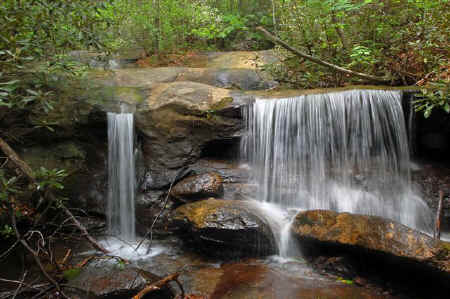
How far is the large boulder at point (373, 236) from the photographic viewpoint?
3.46 metres

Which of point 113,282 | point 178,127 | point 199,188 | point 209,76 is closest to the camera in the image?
point 113,282

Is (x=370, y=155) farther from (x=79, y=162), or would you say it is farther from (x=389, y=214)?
(x=79, y=162)

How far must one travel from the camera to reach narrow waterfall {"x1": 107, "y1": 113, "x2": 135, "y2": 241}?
6.09 metres

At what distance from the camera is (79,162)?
6082mm

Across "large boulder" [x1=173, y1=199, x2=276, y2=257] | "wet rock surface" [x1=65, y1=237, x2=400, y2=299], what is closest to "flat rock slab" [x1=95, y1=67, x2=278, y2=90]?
"large boulder" [x1=173, y1=199, x2=276, y2=257]

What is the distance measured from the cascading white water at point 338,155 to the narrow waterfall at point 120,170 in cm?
263

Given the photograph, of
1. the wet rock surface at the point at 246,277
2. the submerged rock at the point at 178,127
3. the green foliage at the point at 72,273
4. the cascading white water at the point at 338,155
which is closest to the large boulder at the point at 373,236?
the wet rock surface at the point at 246,277

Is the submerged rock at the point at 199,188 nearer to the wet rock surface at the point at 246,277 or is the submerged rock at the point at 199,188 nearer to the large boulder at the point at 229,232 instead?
the large boulder at the point at 229,232

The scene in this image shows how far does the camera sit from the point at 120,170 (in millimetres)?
6211

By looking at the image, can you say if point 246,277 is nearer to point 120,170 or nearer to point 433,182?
point 120,170

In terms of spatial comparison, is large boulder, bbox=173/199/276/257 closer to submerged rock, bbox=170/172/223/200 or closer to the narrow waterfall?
submerged rock, bbox=170/172/223/200

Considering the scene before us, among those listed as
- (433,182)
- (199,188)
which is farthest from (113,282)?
(433,182)

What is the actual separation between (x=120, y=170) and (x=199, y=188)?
1.81 metres

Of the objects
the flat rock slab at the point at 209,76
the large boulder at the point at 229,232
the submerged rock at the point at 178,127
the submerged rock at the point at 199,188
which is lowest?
the large boulder at the point at 229,232
